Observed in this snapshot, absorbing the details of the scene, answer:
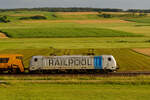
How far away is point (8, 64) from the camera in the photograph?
3338 cm

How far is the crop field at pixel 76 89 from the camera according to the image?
20.6 metres

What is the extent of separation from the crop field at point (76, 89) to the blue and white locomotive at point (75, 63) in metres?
4.36

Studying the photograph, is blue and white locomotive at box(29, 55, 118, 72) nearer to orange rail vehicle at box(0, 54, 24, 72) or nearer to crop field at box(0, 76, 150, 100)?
orange rail vehicle at box(0, 54, 24, 72)

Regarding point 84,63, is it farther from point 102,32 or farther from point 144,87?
point 102,32

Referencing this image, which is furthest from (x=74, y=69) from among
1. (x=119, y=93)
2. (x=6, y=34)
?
(x=6, y=34)

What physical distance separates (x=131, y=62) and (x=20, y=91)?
88.5ft

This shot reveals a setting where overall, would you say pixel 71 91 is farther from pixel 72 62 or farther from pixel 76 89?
pixel 72 62

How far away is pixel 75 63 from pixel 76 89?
9531 mm

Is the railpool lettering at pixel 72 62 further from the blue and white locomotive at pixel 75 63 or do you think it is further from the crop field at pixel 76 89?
the crop field at pixel 76 89

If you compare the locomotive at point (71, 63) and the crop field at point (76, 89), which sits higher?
the locomotive at point (71, 63)

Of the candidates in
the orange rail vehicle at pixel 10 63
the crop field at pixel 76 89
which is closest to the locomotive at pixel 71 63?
the orange rail vehicle at pixel 10 63

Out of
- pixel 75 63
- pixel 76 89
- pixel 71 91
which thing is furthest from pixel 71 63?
pixel 71 91

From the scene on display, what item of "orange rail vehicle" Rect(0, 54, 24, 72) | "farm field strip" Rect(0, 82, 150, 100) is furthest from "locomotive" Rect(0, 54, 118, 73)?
"farm field strip" Rect(0, 82, 150, 100)

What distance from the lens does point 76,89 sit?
2341cm
